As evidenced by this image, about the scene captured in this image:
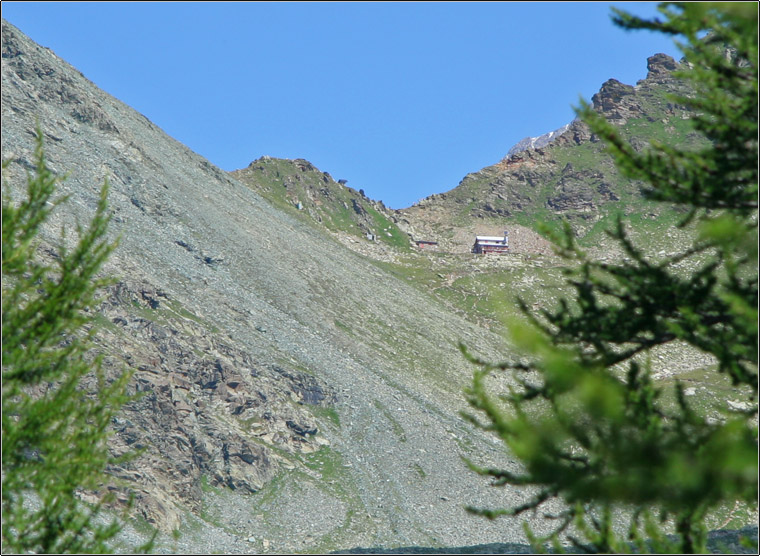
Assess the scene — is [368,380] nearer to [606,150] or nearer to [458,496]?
[458,496]

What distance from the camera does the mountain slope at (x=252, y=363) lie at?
1965 inches

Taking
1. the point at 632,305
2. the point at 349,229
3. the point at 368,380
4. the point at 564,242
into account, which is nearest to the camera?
the point at 632,305

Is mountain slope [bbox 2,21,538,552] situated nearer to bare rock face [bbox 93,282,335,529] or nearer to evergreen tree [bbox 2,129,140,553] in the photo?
bare rock face [bbox 93,282,335,529]

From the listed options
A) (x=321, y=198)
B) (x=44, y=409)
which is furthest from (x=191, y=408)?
(x=321, y=198)

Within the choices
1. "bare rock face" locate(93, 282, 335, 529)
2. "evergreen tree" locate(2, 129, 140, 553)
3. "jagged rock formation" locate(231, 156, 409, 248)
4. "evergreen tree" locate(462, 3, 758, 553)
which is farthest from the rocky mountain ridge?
"jagged rock formation" locate(231, 156, 409, 248)

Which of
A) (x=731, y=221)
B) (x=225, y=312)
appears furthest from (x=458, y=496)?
(x=731, y=221)

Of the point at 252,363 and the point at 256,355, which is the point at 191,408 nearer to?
the point at 252,363

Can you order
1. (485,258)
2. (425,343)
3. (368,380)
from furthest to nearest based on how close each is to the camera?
1. (485,258)
2. (425,343)
3. (368,380)

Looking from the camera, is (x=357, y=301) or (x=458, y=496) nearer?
(x=458, y=496)

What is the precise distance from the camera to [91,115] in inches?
3878

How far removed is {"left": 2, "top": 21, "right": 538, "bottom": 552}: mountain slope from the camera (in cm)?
4991

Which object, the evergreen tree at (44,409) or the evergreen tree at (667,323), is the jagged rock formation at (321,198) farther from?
the evergreen tree at (667,323)

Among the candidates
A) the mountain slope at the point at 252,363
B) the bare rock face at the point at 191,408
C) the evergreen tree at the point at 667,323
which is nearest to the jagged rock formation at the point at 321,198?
the mountain slope at the point at 252,363

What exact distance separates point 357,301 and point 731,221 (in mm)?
87452
